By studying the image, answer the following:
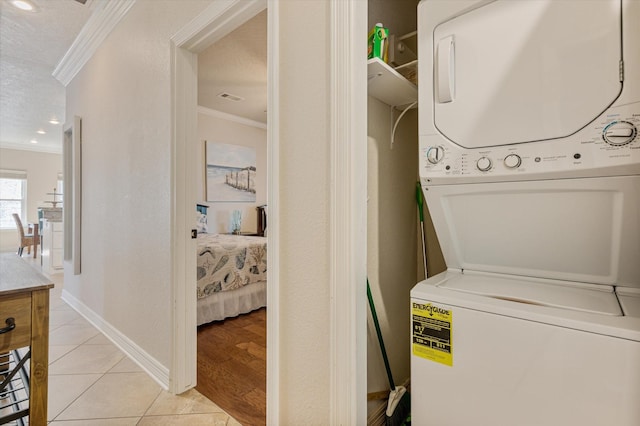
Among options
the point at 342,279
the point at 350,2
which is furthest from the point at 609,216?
the point at 350,2

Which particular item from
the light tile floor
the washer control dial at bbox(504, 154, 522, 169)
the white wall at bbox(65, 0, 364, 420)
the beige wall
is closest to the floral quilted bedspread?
the white wall at bbox(65, 0, 364, 420)

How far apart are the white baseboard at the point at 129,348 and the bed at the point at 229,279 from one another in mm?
610

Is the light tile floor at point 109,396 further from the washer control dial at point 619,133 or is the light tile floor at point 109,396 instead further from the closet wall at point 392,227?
the washer control dial at point 619,133

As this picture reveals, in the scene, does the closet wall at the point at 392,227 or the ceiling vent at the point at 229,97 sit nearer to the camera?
the closet wall at the point at 392,227

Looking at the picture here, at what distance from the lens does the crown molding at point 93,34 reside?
2.33m

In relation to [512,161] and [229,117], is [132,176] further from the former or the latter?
[229,117]

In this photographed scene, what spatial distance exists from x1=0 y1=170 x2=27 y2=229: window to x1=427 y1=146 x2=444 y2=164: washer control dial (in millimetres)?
10285

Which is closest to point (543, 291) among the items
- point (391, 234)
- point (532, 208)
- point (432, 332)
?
point (532, 208)

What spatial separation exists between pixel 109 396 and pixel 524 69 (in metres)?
2.50

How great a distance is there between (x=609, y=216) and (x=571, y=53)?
460 mm

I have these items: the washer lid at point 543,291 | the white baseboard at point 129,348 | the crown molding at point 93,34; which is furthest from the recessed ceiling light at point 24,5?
the washer lid at point 543,291

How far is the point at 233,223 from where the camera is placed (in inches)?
207

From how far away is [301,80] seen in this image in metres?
1.14

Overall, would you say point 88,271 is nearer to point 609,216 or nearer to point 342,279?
point 342,279
